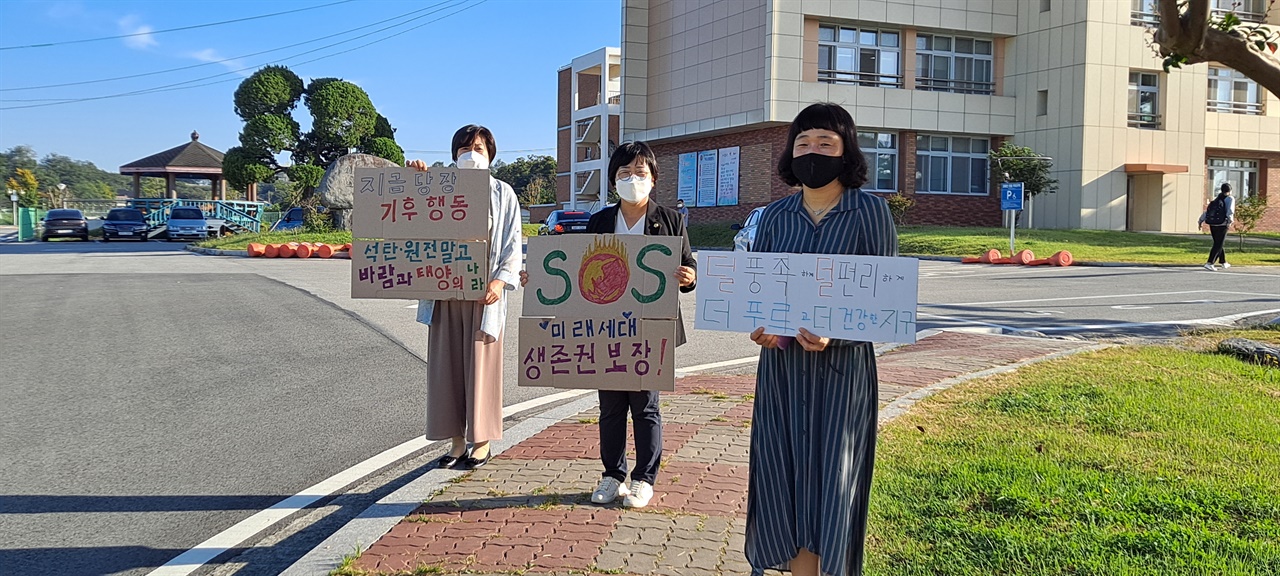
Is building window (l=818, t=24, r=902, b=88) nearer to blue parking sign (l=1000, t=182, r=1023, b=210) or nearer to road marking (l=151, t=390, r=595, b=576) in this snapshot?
blue parking sign (l=1000, t=182, r=1023, b=210)

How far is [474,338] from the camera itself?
538 centimetres

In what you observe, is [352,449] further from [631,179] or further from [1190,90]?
[1190,90]

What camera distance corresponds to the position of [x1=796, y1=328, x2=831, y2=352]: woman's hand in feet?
11.0

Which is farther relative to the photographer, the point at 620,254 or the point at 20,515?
the point at 20,515

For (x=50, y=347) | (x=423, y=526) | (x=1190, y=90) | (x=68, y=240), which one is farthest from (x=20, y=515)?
(x=68, y=240)

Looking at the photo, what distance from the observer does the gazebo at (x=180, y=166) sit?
55875mm

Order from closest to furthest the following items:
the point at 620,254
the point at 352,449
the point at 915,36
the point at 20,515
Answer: the point at 620,254, the point at 20,515, the point at 352,449, the point at 915,36

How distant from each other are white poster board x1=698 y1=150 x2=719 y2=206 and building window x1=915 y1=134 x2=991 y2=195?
28.6 feet

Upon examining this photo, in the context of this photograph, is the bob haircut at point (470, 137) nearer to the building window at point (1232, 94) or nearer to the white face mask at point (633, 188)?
the white face mask at point (633, 188)

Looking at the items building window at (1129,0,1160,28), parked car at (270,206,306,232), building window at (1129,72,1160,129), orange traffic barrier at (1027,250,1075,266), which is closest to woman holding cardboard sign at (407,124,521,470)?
orange traffic barrier at (1027,250,1075,266)

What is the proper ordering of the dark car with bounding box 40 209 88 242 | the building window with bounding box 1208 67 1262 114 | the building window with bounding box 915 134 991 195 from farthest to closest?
the dark car with bounding box 40 209 88 242 < the building window with bounding box 1208 67 1262 114 < the building window with bounding box 915 134 991 195

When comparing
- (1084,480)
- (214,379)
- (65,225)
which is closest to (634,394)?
(1084,480)

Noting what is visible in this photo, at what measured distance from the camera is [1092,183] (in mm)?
36531

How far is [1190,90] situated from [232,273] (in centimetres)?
3492
